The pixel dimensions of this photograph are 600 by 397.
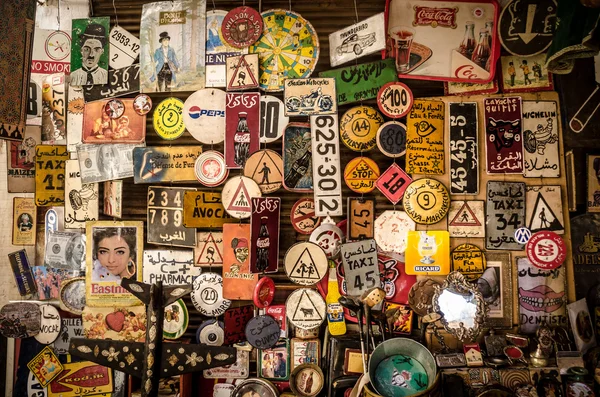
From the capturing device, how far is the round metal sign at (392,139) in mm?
4422

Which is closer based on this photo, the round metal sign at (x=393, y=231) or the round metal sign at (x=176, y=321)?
the round metal sign at (x=393, y=231)

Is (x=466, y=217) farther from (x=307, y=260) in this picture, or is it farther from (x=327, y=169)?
(x=307, y=260)

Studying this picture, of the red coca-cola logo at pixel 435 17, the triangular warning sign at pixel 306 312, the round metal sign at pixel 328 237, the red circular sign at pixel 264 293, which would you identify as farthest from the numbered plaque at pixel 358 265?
the red coca-cola logo at pixel 435 17

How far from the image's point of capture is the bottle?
4.41 metres

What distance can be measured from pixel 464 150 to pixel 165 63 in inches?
115

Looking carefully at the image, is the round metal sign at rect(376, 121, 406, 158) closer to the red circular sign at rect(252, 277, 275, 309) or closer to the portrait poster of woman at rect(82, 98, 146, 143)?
the red circular sign at rect(252, 277, 275, 309)

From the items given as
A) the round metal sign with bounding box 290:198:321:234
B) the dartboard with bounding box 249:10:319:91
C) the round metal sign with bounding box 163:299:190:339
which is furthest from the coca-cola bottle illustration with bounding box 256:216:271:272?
the dartboard with bounding box 249:10:319:91

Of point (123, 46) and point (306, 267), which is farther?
point (123, 46)

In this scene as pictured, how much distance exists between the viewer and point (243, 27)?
4566 mm

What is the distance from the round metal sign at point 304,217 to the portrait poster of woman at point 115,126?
1.64 metres

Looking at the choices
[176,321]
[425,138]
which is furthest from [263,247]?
[425,138]

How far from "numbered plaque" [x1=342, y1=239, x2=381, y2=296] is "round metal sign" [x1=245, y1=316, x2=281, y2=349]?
0.80 m

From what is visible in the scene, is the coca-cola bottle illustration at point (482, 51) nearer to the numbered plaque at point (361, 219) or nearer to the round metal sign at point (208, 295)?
the numbered plaque at point (361, 219)

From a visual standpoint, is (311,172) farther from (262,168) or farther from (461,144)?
(461,144)
